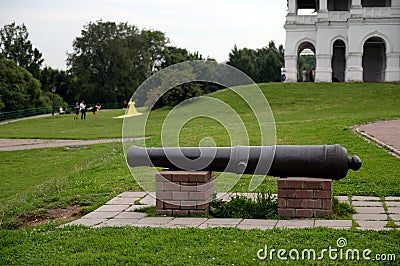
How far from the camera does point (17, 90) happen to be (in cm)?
6331

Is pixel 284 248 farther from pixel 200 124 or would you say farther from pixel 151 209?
pixel 200 124

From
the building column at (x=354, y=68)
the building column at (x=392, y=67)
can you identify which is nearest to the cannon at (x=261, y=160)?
the building column at (x=354, y=68)

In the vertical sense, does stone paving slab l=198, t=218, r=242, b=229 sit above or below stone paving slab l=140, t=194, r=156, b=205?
above

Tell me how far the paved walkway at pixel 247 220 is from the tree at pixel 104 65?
226 feet

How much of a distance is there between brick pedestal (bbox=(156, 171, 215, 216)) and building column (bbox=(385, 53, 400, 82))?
139ft

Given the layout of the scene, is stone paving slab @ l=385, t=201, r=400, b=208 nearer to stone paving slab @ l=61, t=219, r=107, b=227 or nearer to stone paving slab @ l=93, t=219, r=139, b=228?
stone paving slab @ l=93, t=219, r=139, b=228

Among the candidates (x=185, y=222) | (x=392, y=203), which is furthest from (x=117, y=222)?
(x=392, y=203)

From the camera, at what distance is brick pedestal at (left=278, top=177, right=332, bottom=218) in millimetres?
7633

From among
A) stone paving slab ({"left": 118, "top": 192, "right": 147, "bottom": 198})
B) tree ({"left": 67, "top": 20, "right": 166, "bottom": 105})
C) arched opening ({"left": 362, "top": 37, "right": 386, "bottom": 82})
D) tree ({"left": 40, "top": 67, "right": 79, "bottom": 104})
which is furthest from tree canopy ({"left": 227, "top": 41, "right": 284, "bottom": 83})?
stone paving slab ({"left": 118, "top": 192, "right": 147, "bottom": 198})

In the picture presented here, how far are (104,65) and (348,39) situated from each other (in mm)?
38374

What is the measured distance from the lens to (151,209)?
335 inches

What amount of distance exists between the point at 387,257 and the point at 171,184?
3.26 metres

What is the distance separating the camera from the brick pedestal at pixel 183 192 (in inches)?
316

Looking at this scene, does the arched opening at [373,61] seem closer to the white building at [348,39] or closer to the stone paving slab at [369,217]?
the white building at [348,39]
